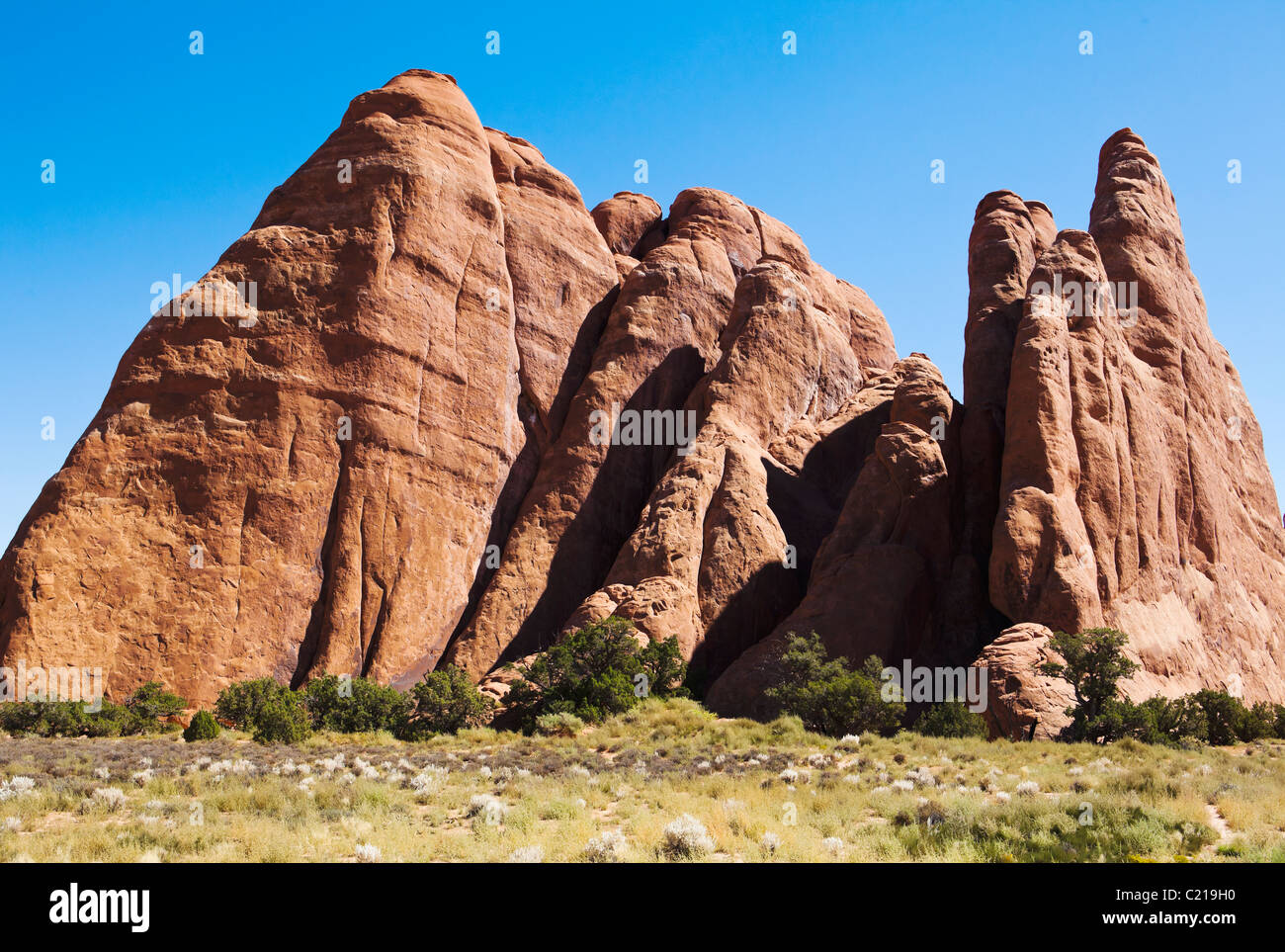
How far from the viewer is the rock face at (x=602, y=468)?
102 ft

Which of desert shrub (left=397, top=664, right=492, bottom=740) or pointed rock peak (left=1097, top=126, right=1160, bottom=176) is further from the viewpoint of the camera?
pointed rock peak (left=1097, top=126, right=1160, bottom=176)

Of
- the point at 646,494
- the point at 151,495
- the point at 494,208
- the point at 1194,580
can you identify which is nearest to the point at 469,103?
the point at 494,208

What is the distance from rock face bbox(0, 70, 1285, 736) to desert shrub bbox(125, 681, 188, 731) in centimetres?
174

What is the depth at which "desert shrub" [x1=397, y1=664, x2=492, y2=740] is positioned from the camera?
26.9 metres

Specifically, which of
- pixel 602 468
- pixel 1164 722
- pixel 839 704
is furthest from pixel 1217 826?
pixel 602 468

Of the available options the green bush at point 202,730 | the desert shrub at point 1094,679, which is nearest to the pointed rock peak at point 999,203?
the desert shrub at point 1094,679

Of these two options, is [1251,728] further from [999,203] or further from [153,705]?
[153,705]

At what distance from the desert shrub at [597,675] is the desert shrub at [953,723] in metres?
8.58

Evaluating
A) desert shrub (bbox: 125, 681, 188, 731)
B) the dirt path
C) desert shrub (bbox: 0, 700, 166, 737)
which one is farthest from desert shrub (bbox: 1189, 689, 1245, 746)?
desert shrub (bbox: 0, 700, 166, 737)

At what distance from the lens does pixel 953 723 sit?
24.6m

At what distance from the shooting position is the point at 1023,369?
108 feet
